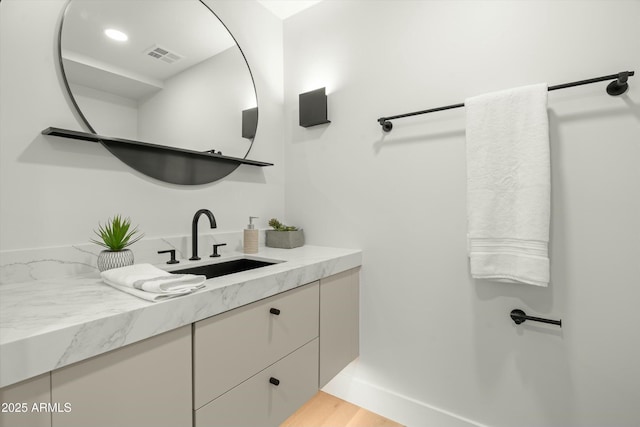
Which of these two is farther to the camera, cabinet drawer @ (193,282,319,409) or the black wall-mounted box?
the black wall-mounted box

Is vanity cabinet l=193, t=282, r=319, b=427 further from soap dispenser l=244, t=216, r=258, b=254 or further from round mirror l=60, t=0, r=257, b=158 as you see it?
round mirror l=60, t=0, r=257, b=158

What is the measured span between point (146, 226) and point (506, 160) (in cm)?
153

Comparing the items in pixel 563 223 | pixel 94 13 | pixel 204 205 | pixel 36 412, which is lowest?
pixel 36 412

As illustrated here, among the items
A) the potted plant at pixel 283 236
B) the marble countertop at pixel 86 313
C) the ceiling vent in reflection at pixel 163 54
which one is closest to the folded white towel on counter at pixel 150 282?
the marble countertop at pixel 86 313

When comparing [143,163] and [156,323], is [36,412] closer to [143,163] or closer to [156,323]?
[156,323]

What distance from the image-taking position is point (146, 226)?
1.34 m

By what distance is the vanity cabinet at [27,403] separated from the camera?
564 millimetres

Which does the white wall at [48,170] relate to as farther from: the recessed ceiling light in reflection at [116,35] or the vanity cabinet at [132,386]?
the vanity cabinet at [132,386]

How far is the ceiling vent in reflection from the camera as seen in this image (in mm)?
1366

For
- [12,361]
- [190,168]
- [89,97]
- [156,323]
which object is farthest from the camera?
[190,168]

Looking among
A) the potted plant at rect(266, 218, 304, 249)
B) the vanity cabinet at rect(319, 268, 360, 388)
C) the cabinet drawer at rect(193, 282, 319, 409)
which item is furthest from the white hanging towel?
the potted plant at rect(266, 218, 304, 249)

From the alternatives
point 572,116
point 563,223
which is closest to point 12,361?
point 563,223

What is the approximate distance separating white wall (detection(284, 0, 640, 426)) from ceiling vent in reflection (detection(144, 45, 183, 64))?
0.76 meters

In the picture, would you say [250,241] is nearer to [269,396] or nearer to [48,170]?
→ [269,396]
